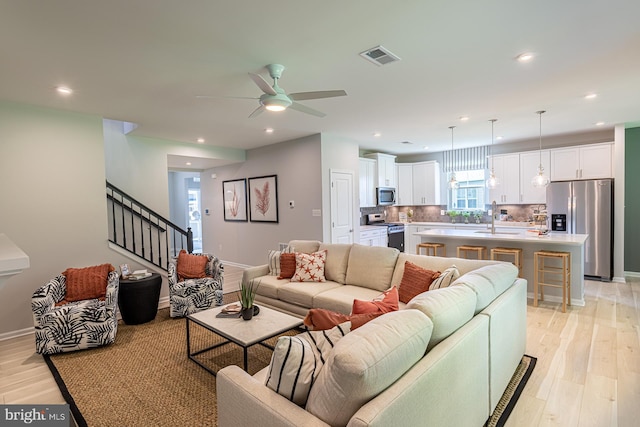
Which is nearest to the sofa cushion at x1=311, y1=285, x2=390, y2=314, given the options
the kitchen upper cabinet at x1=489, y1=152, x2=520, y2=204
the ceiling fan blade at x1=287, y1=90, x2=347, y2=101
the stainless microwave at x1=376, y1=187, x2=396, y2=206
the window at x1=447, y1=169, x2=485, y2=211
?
the ceiling fan blade at x1=287, y1=90, x2=347, y2=101

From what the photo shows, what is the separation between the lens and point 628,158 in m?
5.61

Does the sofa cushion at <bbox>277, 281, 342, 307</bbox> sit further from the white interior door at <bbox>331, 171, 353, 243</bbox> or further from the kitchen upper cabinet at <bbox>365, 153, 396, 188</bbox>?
the kitchen upper cabinet at <bbox>365, 153, 396, 188</bbox>

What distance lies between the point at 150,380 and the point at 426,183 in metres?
7.05

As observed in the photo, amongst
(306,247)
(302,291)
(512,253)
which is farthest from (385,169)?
(302,291)

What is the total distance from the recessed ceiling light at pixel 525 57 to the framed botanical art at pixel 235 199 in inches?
219

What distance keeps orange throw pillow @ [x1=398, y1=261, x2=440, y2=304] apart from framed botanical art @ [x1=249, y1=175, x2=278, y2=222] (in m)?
3.90

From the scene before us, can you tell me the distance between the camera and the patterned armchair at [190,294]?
4.04 meters

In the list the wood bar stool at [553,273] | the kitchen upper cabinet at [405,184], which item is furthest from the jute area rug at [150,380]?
the kitchen upper cabinet at [405,184]

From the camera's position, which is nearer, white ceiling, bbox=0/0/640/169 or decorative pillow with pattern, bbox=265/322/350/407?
decorative pillow with pattern, bbox=265/322/350/407

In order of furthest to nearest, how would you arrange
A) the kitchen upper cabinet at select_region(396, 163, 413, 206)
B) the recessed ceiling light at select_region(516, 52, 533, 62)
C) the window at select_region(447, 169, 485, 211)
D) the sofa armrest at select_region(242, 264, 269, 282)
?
the kitchen upper cabinet at select_region(396, 163, 413, 206) < the window at select_region(447, 169, 485, 211) < the sofa armrest at select_region(242, 264, 269, 282) < the recessed ceiling light at select_region(516, 52, 533, 62)

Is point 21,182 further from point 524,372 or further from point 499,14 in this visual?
point 524,372

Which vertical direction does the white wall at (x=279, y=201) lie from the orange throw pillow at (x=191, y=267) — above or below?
above

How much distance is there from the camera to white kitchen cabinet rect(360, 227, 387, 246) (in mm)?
6702

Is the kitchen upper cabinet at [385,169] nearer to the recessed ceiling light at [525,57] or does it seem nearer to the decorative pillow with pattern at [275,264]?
the decorative pillow with pattern at [275,264]
